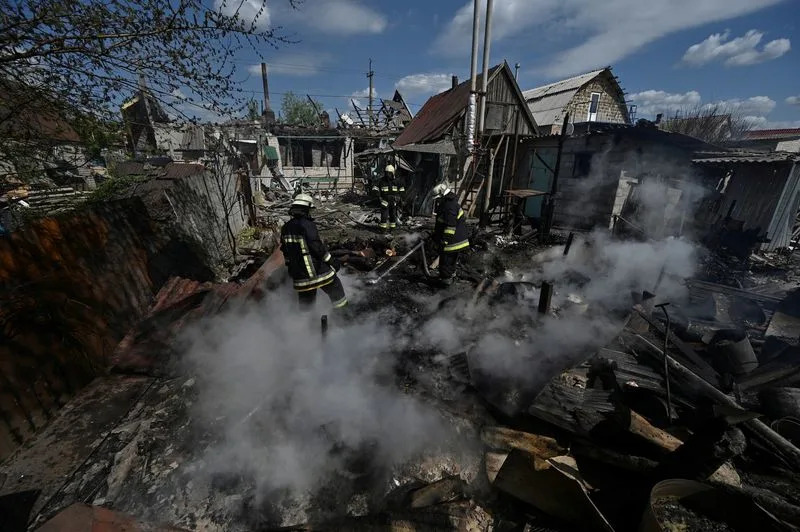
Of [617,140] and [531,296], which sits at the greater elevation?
[617,140]

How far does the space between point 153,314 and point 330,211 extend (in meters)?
10.7

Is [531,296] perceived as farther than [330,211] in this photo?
No

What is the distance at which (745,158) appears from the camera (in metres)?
10.3

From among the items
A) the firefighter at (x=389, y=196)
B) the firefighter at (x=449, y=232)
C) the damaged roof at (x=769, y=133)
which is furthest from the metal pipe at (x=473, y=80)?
the damaged roof at (x=769, y=133)

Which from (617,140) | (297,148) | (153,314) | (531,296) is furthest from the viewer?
(297,148)

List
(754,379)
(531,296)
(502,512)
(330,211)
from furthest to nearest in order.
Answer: (330,211)
(531,296)
(754,379)
(502,512)

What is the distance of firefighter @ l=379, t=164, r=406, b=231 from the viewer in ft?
34.6

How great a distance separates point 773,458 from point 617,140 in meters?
10.3

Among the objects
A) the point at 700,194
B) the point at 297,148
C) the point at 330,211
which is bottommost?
the point at 330,211

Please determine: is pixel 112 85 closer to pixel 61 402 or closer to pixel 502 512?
pixel 61 402

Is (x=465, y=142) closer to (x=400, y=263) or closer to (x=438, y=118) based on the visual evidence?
(x=438, y=118)

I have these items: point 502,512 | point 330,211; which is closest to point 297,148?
point 330,211

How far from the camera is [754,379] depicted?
139 inches

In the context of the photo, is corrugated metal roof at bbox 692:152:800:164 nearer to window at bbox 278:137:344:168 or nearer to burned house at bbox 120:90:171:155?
burned house at bbox 120:90:171:155
